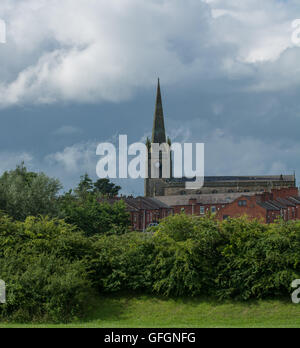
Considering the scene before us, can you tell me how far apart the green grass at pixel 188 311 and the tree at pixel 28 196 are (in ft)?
89.8

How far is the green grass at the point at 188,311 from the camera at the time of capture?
71.8 ft

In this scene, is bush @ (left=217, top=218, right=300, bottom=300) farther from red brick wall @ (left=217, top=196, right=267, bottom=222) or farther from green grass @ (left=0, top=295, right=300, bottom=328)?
red brick wall @ (left=217, top=196, right=267, bottom=222)

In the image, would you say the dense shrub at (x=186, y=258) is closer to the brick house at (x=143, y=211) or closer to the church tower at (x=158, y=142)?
the brick house at (x=143, y=211)

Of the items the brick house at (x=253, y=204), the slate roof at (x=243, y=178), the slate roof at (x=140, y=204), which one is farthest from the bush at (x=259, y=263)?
the slate roof at (x=243, y=178)

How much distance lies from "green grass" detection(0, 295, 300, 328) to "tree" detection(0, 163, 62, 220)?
1078 inches

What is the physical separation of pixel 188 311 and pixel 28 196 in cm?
3132

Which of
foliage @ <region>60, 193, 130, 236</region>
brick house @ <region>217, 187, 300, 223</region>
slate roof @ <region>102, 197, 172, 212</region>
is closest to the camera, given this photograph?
foliage @ <region>60, 193, 130, 236</region>

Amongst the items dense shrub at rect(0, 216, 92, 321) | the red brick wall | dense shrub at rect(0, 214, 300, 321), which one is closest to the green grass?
dense shrub at rect(0, 214, 300, 321)

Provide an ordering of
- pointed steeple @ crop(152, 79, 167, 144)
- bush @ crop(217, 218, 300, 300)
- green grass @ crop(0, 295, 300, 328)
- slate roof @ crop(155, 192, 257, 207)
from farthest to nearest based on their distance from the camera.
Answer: pointed steeple @ crop(152, 79, 167, 144) < slate roof @ crop(155, 192, 257, 207) < bush @ crop(217, 218, 300, 300) < green grass @ crop(0, 295, 300, 328)

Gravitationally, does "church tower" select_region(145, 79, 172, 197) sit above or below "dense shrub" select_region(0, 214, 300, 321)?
above

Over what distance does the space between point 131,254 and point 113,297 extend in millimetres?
2167

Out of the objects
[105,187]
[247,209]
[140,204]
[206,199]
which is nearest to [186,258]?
[247,209]

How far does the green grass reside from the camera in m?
21.9

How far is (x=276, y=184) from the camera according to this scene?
6437 inches
